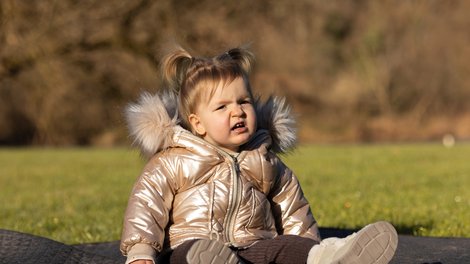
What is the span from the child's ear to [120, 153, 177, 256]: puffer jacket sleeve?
0.24 m

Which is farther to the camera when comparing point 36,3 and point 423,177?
point 36,3

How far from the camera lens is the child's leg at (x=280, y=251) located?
1.99 metres

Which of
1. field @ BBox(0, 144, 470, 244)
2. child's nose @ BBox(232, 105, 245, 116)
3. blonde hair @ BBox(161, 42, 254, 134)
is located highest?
blonde hair @ BBox(161, 42, 254, 134)

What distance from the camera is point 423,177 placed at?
7.14 m

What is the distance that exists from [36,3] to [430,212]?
30.0 ft

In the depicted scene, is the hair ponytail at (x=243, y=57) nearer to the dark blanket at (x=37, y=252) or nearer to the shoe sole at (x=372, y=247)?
the shoe sole at (x=372, y=247)

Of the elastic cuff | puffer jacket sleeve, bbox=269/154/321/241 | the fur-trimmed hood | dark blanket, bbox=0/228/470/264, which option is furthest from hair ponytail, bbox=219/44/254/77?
dark blanket, bbox=0/228/470/264

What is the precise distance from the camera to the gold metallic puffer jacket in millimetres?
2096

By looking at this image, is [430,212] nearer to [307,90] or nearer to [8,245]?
[8,245]

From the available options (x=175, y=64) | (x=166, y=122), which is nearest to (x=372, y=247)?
(x=166, y=122)

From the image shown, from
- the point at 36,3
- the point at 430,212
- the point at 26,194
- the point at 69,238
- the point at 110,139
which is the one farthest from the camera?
the point at 110,139

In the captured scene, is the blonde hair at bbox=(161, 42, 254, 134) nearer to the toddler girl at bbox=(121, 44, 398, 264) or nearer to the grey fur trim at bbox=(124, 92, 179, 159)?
the toddler girl at bbox=(121, 44, 398, 264)

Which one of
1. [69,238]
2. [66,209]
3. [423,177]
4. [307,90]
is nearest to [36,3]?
[66,209]

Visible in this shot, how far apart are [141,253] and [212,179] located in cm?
49
